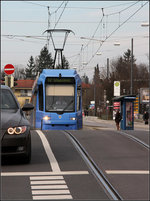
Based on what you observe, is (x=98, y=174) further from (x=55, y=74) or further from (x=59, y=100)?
(x=55, y=74)

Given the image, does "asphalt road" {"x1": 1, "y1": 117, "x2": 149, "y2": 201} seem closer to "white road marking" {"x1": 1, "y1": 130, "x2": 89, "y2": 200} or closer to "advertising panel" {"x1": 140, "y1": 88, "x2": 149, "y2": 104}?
"white road marking" {"x1": 1, "y1": 130, "x2": 89, "y2": 200}

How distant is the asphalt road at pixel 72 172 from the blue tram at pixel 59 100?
9823 millimetres

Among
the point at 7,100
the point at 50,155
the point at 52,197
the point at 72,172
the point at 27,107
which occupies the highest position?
the point at 7,100

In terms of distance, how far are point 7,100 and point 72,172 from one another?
5.92ft

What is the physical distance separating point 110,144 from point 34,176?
4707 millimetres

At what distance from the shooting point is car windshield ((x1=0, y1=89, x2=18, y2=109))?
9033 millimetres

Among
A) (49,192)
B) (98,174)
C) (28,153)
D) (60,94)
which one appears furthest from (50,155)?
(60,94)

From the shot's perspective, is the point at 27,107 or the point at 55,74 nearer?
the point at 27,107

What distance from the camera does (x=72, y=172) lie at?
8.93 metres

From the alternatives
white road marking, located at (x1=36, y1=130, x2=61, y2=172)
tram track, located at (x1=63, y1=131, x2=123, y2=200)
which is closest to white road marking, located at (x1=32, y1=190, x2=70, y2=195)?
tram track, located at (x1=63, y1=131, x2=123, y2=200)

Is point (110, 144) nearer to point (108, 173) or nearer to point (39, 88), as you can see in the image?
point (108, 173)

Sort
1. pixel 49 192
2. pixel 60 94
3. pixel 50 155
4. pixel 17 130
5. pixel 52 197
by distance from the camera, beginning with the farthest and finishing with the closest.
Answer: pixel 60 94, pixel 50 155, pixel 17 130, pixel 49 192, pixel 52 197

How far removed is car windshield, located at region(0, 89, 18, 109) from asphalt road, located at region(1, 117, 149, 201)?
1094mm

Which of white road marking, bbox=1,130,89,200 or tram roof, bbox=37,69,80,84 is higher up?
tram roof, bbox=37,69,80,84
